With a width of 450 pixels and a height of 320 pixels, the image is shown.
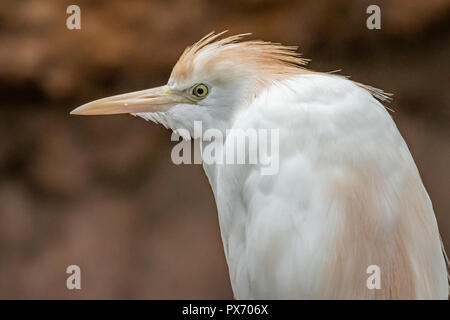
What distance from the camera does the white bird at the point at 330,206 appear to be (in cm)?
88

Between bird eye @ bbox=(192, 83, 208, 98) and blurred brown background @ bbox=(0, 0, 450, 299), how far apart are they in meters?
0.91

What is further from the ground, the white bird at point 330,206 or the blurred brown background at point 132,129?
the blurred brown background at point 132,129

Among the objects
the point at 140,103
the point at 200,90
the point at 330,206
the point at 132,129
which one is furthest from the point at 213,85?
the point at 132,129

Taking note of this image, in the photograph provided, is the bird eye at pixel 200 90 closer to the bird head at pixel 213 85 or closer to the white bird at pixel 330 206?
the bird head at pixel 213 85

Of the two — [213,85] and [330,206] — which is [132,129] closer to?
[213,85]

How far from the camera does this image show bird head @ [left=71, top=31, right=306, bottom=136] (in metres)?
1.05

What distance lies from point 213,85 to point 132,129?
1.06 m

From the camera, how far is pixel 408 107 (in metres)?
2.03

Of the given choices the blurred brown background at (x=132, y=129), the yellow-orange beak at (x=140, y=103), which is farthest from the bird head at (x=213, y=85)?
the blurred brown background at (x=132, y=129)

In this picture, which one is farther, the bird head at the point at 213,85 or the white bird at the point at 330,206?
the bird head at the point at 213,85

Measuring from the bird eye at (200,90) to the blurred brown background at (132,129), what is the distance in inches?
36.0

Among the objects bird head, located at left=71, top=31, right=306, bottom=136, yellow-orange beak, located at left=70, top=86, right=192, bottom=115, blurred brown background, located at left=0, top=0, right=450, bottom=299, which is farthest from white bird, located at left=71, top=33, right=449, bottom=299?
blurred brown background, located at left=0, top=0, right=450, bottom=299

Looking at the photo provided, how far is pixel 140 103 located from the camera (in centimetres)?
114
